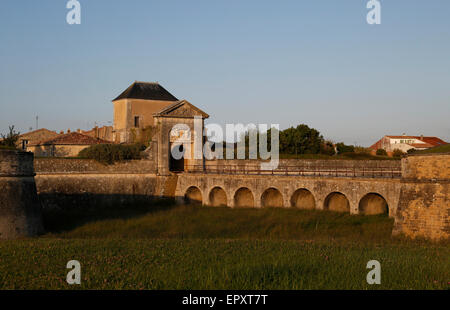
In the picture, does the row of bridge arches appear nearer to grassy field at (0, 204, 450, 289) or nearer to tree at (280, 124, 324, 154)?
grassy field at (0, 204, 450, 289)

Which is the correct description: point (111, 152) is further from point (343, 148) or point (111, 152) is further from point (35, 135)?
point (343, 148)

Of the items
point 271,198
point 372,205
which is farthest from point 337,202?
point 271,198

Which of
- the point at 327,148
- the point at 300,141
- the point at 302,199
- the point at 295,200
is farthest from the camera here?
the point at 327,148

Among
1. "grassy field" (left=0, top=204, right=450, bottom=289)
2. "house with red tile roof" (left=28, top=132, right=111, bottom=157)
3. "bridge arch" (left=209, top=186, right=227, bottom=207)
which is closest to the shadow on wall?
"bridge arch" (left=209, top=186, right=227, bottom=207)

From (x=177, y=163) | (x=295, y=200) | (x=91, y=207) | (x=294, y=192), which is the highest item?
(x=177, y=163)

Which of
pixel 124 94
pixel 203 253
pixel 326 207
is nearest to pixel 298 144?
pixel 124 94

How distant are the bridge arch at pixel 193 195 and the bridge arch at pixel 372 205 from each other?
1474 centimetres

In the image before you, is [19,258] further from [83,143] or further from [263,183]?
[83,143]

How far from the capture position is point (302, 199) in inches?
1184

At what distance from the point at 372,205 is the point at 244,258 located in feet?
37.0

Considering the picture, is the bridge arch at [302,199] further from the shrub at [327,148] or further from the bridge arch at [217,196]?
the shrub at [327,148]

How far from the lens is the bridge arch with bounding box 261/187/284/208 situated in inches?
1252

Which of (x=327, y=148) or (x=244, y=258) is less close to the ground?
(x=327, y=148)

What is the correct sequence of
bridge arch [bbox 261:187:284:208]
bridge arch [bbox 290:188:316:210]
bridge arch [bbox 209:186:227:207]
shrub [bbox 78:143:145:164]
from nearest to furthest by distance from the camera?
bridge arch [bbox 290:188:316:210] < bridge arch [bbox 261:187:284:208] < bridge arch [bbox 209:186:227:207] < shrub [bbox 78:143:145:164]
